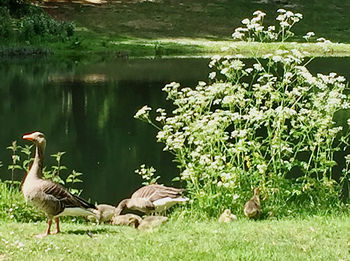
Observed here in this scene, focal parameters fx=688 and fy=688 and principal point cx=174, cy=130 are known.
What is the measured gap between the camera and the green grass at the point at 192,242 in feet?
25.6

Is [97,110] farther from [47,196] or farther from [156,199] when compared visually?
[47,196]

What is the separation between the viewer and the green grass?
781 cm

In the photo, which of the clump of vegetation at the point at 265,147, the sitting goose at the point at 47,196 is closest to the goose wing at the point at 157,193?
the clump of vegetation at the point at 265,147

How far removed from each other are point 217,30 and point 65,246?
171ft

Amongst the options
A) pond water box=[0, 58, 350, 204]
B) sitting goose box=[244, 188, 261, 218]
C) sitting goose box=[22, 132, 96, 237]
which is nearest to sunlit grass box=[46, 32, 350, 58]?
pond water box=[0, 58, 350, 204]

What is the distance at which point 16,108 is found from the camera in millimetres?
25094

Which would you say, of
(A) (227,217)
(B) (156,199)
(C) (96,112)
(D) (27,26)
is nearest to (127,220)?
(B) (156,199)

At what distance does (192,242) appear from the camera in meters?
8.49

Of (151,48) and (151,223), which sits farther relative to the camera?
(151,48)

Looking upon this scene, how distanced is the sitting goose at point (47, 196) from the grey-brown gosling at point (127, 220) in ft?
3.57

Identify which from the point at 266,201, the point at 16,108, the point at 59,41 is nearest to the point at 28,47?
the point at 59,41

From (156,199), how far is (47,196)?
8.35 feet

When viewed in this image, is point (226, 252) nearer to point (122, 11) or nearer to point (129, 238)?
point (129, 238)

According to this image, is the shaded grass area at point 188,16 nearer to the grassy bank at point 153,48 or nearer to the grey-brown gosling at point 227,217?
the grassy bank at point 153,48
